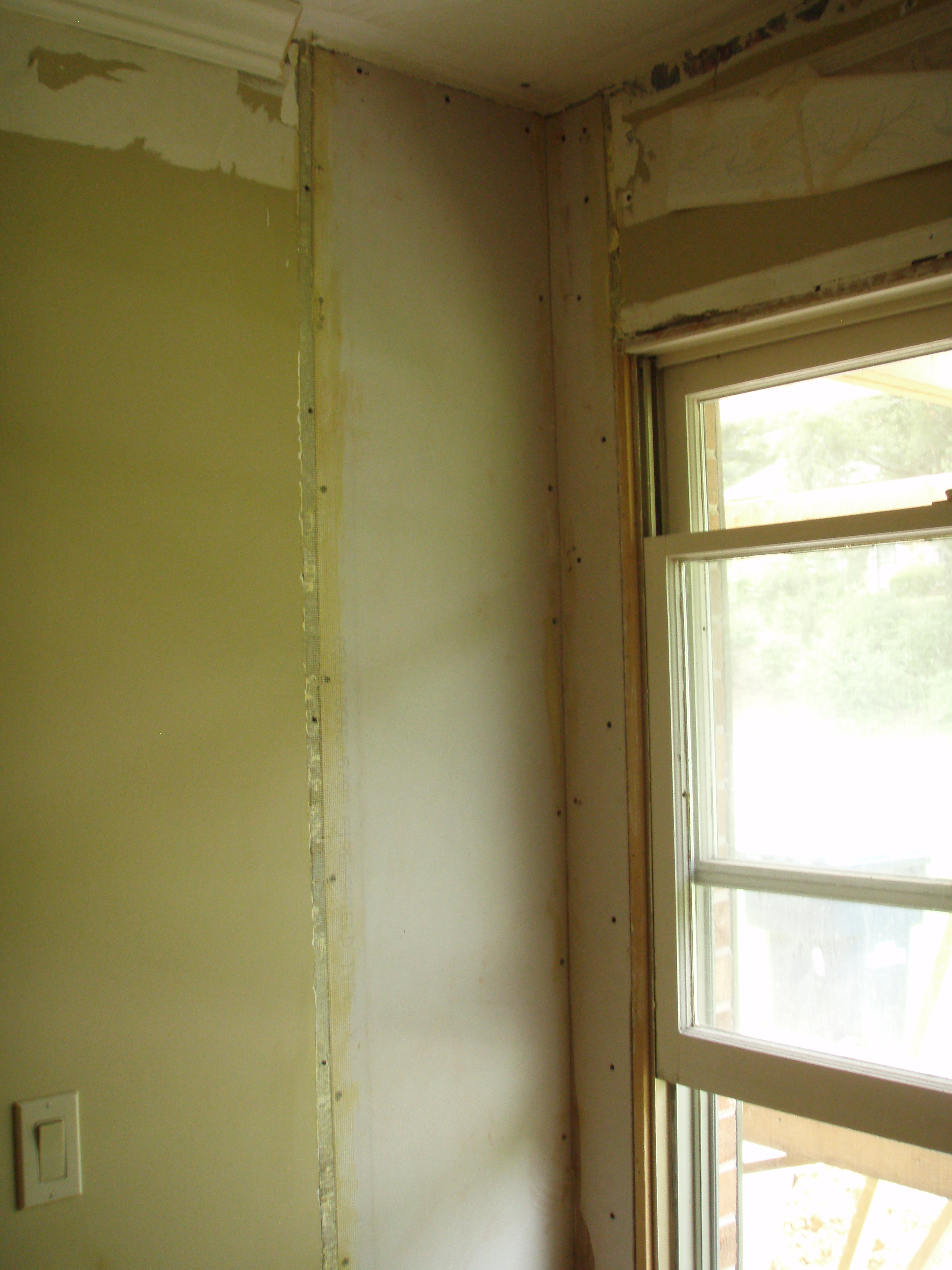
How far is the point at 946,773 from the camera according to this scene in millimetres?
1477

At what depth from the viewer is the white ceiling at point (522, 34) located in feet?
5.10

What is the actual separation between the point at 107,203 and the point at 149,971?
1.11 metres

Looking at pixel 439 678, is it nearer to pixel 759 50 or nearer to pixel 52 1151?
pixel 52 1151

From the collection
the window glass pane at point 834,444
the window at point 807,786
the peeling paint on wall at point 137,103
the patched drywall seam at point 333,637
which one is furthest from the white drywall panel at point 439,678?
the window glass pane at point 834,444

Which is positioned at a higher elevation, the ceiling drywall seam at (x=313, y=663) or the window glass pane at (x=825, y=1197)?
the ceiling drywall seam at (x=313, y=663)

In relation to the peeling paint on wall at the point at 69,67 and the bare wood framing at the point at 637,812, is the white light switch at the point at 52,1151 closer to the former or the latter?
the bare wood framing at the point at 637,812

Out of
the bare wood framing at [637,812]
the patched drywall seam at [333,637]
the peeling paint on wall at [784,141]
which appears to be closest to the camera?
the peeling paint on wall at [784,141]

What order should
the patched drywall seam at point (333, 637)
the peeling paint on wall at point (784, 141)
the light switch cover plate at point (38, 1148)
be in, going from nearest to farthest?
the light switch cover plate at point (38, 1148) → the peeling paint on wall at point (784, 141) → the patched drywall seam at point (333, 637)

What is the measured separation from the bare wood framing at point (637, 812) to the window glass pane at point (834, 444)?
15cm

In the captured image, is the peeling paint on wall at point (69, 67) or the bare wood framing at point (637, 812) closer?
the peeling paint on wall at point (69, 67)

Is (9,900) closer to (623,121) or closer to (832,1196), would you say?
(832,1196)

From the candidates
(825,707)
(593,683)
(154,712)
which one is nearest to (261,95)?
(154,712)

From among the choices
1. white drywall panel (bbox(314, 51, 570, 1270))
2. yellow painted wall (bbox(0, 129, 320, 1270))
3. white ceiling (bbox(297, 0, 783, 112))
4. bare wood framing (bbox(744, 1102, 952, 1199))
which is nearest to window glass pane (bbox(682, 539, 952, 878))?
white drywall panel (bbox(314, 51, 570, 1270))

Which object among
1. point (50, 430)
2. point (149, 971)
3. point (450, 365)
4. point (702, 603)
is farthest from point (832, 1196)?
point (50, 430)
